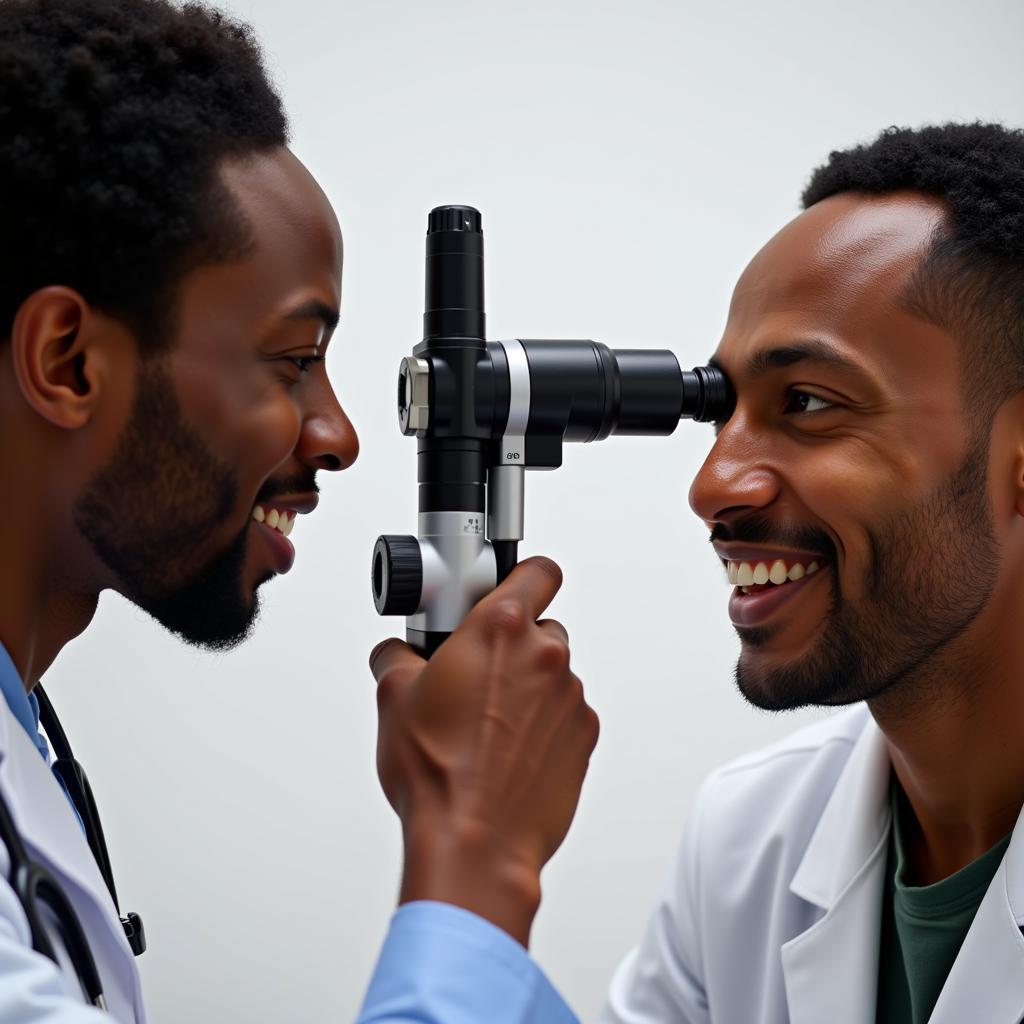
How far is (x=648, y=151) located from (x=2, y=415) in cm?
173

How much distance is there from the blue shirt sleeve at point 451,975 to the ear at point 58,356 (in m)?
0.44

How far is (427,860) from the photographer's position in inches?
29.1

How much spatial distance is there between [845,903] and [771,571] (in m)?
0.34

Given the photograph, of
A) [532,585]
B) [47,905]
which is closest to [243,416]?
[532,585]

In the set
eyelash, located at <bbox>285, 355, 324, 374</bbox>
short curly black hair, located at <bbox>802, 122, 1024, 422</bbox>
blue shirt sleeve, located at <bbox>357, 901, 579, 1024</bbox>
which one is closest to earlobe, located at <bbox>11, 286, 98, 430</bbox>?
eyelash, located at <bbox>285, 355, 324, 374</bbox>

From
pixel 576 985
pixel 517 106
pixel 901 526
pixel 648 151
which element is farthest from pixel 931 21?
pixel 576 985

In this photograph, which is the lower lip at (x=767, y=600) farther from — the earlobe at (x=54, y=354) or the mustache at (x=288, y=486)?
the earlobe at (x=54, y=354)

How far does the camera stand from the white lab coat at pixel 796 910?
101cm

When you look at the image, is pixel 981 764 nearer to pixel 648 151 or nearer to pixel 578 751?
pixel 578 751

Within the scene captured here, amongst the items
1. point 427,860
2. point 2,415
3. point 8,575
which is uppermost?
point 2,415

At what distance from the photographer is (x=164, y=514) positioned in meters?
0.92

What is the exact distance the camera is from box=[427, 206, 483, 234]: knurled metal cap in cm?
93

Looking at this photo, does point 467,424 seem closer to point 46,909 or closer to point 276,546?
point 276,546

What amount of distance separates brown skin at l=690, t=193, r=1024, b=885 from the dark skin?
314 millimetres
